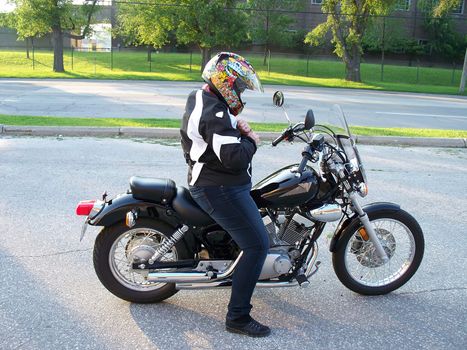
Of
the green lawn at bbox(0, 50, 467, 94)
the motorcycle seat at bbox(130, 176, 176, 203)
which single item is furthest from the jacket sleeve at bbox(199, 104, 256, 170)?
the green lawn at bbox(0, 50, 467, 94)

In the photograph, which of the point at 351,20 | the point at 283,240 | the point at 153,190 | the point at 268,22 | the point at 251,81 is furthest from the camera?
the point at 268,22

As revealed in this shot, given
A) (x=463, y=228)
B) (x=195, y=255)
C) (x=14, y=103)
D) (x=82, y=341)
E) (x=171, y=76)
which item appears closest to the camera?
(x=82, y=341)

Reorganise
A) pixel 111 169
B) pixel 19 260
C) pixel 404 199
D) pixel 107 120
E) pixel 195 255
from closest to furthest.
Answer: pixel 195 255
pixel 19 260
pixel 404 199
pixel 111 169
pixel 107 120

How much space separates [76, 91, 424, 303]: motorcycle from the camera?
3.36m

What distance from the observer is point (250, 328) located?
3.28m

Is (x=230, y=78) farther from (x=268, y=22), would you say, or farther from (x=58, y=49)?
(x=268, y=22)

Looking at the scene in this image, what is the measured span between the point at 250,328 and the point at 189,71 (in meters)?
32.5

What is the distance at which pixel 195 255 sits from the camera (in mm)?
3525

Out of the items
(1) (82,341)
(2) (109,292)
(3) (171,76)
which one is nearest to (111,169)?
(2) (109,292)

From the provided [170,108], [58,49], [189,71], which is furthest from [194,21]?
[170,108]

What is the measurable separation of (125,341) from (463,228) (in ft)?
12.7

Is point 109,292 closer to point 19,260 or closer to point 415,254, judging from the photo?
point 19,260

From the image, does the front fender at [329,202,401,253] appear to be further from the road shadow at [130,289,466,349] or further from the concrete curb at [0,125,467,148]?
the concrete curb at [0,125,467,148]

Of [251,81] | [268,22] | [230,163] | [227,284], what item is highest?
[268,22]
